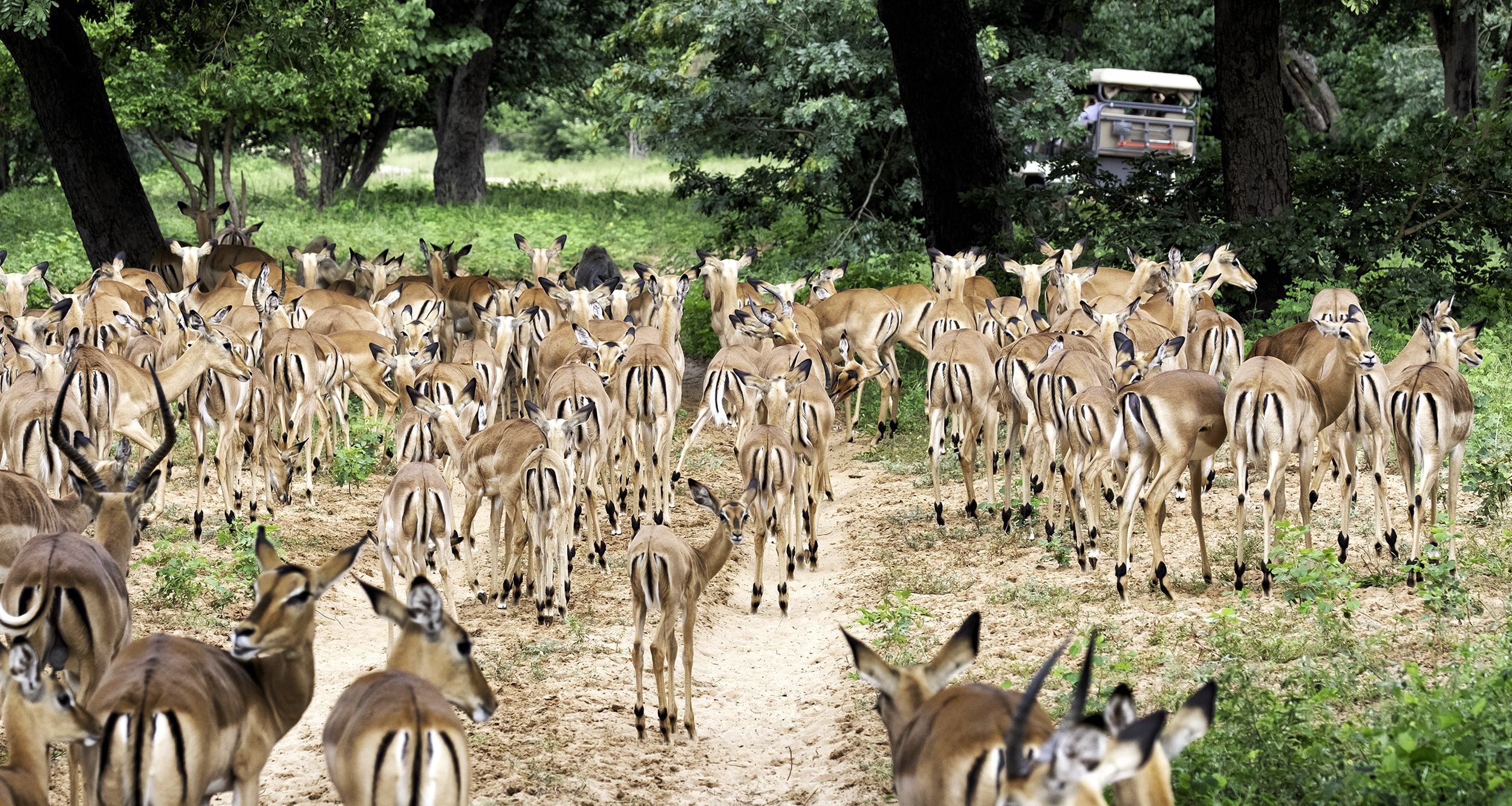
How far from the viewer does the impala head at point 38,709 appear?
157 inches

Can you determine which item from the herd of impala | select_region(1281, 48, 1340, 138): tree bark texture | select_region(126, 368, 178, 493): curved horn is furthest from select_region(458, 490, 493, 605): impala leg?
select_region(1281, 48, 1340, 138): tree bark texture

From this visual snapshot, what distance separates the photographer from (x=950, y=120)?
15828mm

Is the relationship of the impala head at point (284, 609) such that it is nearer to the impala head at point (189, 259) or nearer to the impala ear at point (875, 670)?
the impala ear at point (875, 670)

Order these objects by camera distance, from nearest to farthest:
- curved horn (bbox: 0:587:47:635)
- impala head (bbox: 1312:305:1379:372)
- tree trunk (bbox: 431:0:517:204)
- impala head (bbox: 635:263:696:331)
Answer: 1. curved horn (bbox: 0:587:47:635)
2. impala head (bbox: 1312:305:1379:372)
3. impala head (bbox: 635:263:696:331)
4. tree trunk (bbox: 431:0:517:204)

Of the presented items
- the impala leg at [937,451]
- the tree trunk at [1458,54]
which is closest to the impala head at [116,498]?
the impala leg at [937,451]

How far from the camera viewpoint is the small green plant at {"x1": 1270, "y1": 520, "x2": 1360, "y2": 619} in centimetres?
661

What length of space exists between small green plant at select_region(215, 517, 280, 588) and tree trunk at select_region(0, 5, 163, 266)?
8303mm

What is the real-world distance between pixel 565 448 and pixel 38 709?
173 inches

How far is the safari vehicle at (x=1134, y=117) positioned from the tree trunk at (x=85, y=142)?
18.6m

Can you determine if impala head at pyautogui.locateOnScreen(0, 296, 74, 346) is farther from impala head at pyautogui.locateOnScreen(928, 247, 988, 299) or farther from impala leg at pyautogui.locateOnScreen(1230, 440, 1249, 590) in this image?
impala leg at pyautogui.locateOnScreen(1230, 440, 1249, 590)

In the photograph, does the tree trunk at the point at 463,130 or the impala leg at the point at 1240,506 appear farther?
the tree trunk at the point at 463,130

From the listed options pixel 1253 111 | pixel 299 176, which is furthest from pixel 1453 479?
pixel 299 176

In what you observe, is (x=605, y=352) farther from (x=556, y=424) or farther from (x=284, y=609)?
(x=284, y=609)

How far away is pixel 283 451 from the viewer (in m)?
10.7
